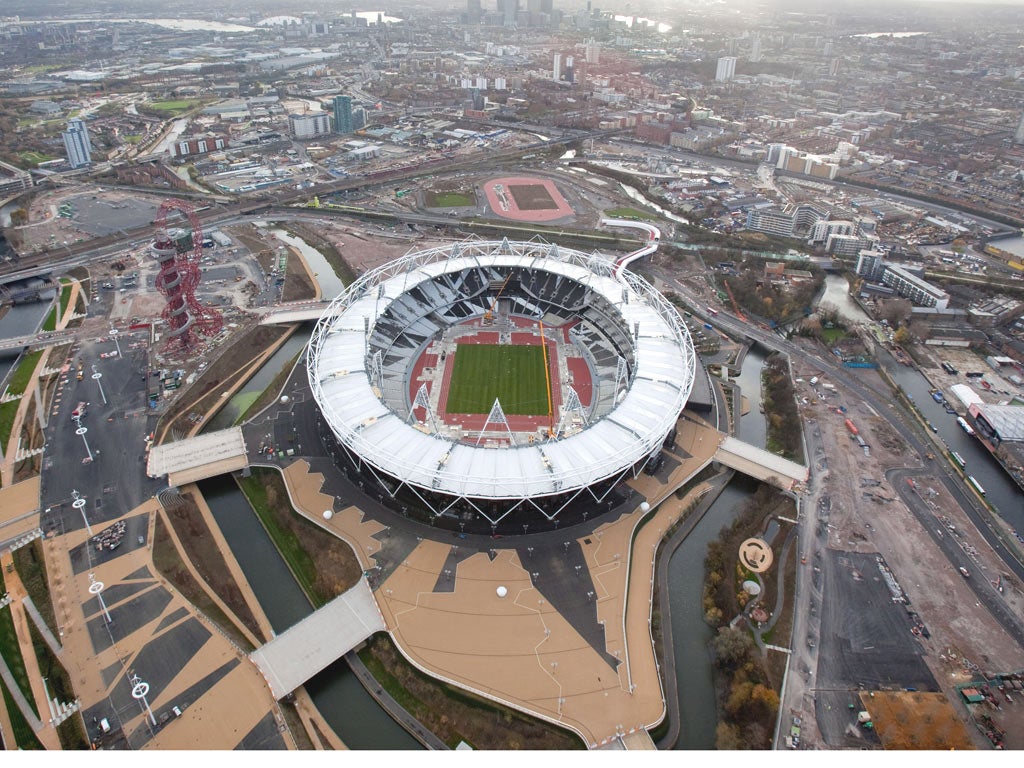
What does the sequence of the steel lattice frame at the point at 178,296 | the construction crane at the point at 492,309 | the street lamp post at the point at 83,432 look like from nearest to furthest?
the street lamp post at the point at 83,432 < the steel lattice frame at the point at 178,296 < the construction crane at the point at 492,309

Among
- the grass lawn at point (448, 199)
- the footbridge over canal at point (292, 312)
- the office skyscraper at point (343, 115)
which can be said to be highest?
the office skyscraper at point (343, 115)

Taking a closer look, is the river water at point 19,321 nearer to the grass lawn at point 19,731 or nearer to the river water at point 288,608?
the river water at point 288,608

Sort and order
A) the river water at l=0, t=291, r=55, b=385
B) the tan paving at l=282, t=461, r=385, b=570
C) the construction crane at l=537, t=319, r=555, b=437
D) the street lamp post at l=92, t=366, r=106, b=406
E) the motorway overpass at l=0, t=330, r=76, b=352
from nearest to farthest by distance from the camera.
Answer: the tan paving at l=282, t=461, r=385, b=570
the construction crane at l=537, t=319, r=555, b=437
the street lamp post at l=92, t=366, r=106, b=406
the motorway overpass at l=0, t=330, r=76, b=352
the river water at l=0, t=291, r=55, b=385

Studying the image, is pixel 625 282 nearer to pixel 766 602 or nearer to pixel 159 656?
pixel 766 602

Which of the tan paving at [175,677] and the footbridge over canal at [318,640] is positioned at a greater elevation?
the footbridge over canal at [318,640]

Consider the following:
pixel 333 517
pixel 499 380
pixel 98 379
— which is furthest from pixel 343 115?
pixel 333 517

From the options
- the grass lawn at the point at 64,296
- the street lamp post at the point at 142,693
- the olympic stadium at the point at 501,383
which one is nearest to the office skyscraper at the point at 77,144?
the grass lawn at the point at 64,296

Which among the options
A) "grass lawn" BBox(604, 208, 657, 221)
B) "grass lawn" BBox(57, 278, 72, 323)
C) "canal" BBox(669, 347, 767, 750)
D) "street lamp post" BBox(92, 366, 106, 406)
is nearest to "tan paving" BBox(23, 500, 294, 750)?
"street lamp post" BBox(92, 366, 106, 406)

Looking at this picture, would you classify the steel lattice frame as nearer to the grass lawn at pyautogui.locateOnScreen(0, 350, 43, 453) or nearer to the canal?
the grass lawn at pyautogui.locateOnScreen(0, 350, 43, 453)

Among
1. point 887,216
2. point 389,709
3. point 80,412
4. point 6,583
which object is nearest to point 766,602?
point 389,709
